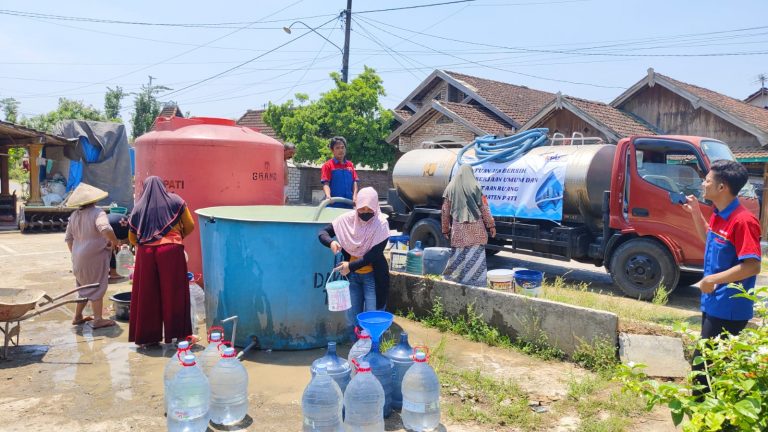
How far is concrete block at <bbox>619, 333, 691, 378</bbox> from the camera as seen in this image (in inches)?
175

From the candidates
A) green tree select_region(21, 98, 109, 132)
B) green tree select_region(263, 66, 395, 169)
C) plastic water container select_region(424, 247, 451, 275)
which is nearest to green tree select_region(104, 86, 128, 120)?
green tree select_region(21, 98, 109, 132)

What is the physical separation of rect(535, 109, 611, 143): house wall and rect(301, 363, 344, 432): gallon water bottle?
13.3 m

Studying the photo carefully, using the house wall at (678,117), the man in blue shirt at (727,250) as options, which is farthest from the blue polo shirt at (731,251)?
the house wall at (678,117)

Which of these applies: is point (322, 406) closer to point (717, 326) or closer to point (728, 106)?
point (717, 326)

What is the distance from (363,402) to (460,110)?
1540 centimetres

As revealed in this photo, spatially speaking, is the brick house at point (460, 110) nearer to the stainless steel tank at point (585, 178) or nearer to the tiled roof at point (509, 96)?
the tiled roof at point (509, 96)

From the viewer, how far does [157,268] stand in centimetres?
512

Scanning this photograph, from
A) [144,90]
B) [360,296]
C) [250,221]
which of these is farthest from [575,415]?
[144,90]

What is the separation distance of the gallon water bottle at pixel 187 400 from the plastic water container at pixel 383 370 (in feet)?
3.53

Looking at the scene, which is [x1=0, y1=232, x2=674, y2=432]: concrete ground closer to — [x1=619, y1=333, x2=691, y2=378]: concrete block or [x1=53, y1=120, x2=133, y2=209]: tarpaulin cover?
[x1=619, y1=333, x2=691, y2=378]: concrete block

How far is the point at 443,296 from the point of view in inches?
233

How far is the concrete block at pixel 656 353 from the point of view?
445 centimetres

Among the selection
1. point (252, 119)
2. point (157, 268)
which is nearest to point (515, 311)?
point (157, 268)

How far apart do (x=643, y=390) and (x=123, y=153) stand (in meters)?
17.8
